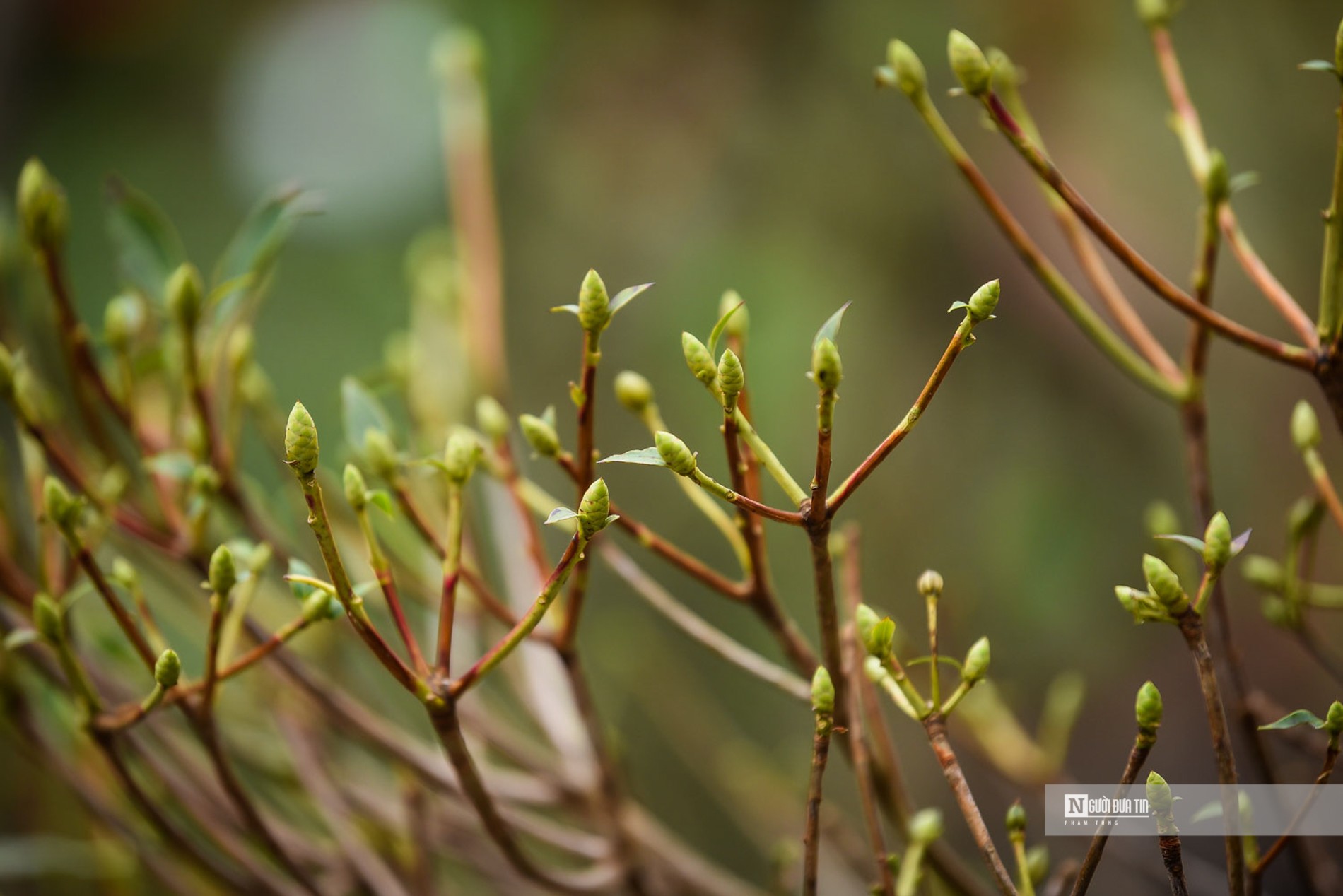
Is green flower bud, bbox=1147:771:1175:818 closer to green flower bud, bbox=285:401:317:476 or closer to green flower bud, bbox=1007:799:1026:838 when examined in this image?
green flower bud, bbox=1007:799:1026:838

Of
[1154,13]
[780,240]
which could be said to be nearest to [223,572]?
[1154,13]

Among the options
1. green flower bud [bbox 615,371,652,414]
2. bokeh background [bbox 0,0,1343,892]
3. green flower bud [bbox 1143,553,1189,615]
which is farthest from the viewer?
bokeh background [bbox 0,0,1343,892]

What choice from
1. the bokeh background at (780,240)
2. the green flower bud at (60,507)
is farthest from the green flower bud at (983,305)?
the bokeh background at (780,240)

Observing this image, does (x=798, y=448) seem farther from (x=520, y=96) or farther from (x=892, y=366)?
(x=520, y=96)

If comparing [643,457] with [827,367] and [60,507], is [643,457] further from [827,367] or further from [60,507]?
[60,507]

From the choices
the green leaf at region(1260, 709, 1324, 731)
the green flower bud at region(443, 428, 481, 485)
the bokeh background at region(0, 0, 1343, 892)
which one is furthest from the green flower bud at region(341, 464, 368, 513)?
the bokeh background at region(0, 0, 1343, 892)

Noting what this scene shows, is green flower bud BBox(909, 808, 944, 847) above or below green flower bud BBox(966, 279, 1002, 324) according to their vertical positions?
below

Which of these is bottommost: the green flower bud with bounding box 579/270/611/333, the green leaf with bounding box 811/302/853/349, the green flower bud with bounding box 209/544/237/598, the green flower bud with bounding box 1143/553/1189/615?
the green flower bud with bounding box 209/544/237/598
